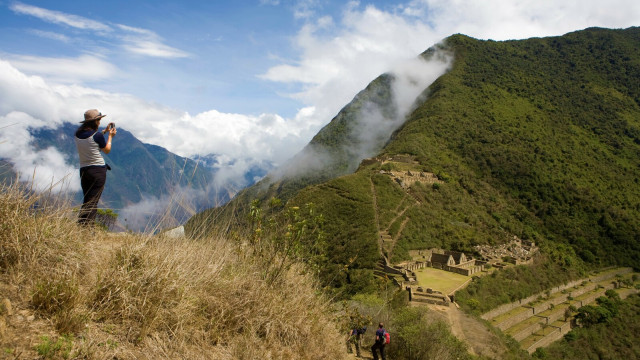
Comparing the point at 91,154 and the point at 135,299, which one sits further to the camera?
→ the point at 91,154

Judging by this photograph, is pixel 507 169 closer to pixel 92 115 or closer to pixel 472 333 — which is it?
pixel 472 333

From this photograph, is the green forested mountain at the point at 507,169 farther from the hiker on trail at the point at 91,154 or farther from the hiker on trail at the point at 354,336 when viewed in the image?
the hiker on trail at the point at 354,336

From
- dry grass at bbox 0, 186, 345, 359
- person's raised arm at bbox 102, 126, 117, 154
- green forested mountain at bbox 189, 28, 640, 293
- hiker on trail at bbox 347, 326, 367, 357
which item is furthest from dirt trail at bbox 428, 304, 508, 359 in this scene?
person's raised arm at bbox 102, 126, 117, 154

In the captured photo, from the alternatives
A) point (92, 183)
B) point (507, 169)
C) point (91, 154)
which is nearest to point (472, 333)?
point (92, 183)

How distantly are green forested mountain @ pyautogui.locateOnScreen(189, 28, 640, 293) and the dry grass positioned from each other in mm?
930

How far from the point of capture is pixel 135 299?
2.62m

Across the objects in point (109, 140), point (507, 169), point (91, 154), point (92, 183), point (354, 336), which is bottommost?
point (354, 336)

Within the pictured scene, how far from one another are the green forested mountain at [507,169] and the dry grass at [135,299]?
930 millimetres

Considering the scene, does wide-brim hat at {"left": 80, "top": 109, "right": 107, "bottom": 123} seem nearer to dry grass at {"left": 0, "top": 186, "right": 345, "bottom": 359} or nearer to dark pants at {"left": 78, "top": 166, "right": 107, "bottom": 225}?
dark pants at {"left": 78, "top": 166, "right": 107, "bottom": 225}

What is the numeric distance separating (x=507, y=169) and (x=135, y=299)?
2360 inches

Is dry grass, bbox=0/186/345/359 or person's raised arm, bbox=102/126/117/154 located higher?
person's raised arm, bbox=102/126/117/154

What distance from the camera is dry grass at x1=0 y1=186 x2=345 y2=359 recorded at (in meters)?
2.31

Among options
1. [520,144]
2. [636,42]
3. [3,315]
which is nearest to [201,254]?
[3,315]

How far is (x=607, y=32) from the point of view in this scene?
11000 cm
